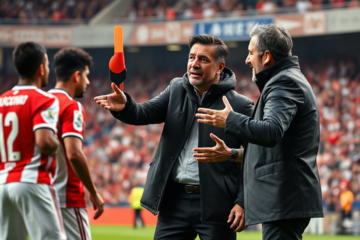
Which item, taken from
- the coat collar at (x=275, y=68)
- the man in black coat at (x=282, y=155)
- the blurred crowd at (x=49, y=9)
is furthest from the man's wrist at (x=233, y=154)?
the blurred crowd at (x=49, y=9)

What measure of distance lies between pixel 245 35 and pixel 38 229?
20.3 meters

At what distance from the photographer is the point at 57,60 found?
4.93 m

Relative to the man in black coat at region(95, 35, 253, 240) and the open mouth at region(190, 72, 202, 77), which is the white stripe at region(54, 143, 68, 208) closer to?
the man in black coat at region(95, 35, 253, 240)

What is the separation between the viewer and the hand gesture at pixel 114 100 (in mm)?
4066

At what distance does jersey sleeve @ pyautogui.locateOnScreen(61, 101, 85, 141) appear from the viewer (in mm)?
4418

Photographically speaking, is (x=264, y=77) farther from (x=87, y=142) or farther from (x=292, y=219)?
(x=87, y=142)

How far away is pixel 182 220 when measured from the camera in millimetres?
4152

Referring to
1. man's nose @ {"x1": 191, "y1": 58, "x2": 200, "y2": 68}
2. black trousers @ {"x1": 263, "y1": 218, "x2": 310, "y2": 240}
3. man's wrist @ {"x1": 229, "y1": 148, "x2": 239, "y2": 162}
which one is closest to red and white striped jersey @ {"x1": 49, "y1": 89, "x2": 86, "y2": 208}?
man's nose @ {"x1": 191, "y1": 58, "x2": 200, "y2": 68}

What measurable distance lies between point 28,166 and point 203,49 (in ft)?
5.63

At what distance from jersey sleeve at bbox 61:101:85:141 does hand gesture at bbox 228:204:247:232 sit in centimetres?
145

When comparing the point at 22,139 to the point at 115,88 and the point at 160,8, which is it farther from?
the point at 160,8

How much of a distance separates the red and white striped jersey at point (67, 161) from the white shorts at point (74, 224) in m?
0.05

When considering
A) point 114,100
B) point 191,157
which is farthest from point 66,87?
point 191,157

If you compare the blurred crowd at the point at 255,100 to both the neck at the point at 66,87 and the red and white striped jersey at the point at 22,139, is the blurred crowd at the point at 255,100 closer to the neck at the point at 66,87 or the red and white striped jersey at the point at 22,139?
the neck at the point at 66,87
